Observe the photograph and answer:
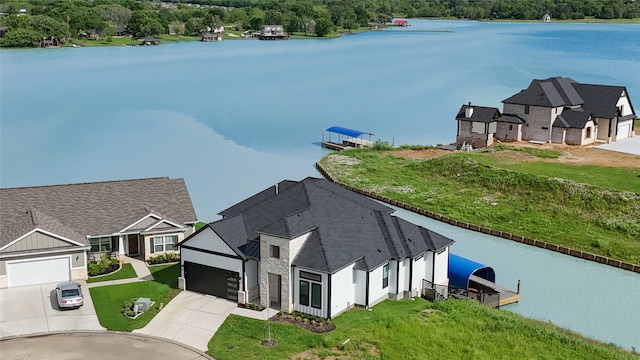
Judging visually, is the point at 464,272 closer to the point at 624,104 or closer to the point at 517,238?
the point at 517,238

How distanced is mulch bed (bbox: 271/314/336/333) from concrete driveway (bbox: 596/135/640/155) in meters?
40.4

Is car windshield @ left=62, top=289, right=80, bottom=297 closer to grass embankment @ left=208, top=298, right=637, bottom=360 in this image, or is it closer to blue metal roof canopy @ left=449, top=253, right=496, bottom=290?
grass embankment @ left=208, top=298, right=637, bottom=360

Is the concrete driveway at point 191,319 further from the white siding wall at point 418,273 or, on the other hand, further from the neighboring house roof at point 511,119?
the neighboring house roof at point 511,119

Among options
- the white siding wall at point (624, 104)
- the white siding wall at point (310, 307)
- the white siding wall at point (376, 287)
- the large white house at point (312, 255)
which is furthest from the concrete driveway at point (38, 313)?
the white siding wall at point (624, 104)

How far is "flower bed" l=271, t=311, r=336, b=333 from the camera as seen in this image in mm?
26625

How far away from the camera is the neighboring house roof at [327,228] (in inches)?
1112

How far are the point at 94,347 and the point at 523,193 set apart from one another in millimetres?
30940

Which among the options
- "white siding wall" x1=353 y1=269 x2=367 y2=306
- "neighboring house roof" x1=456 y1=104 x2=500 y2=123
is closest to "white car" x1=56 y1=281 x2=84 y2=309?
"white siding wall" x1=353 y1=269 x2=367 y2=306

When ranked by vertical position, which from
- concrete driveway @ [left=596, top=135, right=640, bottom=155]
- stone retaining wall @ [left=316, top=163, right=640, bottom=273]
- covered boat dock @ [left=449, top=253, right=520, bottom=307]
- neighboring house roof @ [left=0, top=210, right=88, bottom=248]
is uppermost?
neighboring house roof @ [left=0, top=210, right=88, bottom=248]

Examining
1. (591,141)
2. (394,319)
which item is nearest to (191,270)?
(394,319)

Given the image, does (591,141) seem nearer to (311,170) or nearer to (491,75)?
(311,170)

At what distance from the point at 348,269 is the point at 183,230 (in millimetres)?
10025

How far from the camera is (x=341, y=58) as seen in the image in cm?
15488

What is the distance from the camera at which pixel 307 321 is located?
2727 centimetres
